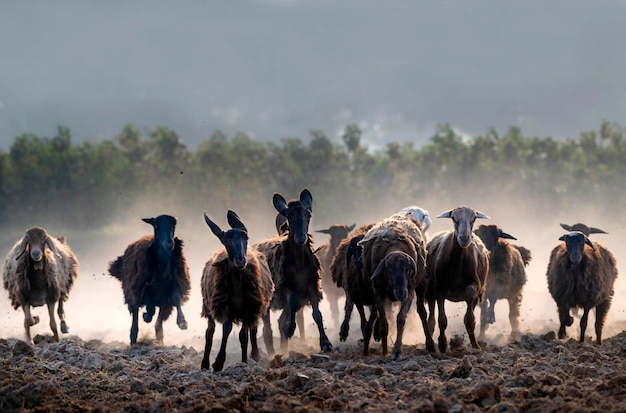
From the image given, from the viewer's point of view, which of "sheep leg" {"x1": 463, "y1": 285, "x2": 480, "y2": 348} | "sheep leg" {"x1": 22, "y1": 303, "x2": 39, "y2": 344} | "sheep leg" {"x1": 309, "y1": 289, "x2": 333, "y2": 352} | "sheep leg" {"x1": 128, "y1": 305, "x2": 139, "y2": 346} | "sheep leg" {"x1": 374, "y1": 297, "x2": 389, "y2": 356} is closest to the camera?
"sheep leg" {"x1": 374, "y1": 297, "x2": 389, "y2": 356}

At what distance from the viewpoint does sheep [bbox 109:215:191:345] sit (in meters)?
18.1

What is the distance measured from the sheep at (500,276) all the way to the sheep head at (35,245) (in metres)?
9.12

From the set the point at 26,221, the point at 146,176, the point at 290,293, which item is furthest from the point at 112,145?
the point at 290,293

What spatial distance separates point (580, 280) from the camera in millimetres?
17016

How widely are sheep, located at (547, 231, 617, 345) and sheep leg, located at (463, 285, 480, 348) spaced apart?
11.5ft

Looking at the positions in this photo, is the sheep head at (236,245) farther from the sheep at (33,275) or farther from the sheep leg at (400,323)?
the sheep at (33,275)

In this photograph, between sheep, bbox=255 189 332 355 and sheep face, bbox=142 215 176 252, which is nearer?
sheep, bbox=255 189 332 355

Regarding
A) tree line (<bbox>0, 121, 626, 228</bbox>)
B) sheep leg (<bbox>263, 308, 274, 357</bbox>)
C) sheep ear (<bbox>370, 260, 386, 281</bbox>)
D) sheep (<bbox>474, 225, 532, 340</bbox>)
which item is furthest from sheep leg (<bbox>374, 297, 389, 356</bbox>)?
tree line (<bbox>0, 121, 626, 228</bbox>)

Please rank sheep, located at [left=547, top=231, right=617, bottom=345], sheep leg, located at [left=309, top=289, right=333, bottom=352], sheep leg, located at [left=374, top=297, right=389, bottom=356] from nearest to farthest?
sheep leg, located at [left=374, top=297, right=389, bottom=356], sheep leg, located at [left=309, top=289, right=333, bottom=352], sheep, located at [left=547, top=231, right=617, bottom=345]

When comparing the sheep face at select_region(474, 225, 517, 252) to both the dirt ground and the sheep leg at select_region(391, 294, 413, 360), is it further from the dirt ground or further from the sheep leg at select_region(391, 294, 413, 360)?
the sheep leg at select_region(391, 294, 413, 360)

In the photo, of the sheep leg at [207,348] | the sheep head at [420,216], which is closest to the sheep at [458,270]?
the sheep head at [420,216]

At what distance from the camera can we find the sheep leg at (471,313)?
14.0 meters

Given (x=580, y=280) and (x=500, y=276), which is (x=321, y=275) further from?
(x=500, y=276)

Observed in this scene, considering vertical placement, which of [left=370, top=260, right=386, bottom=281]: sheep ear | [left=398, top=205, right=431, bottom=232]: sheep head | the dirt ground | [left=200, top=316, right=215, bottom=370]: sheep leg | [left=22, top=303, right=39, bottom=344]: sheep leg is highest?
[left=398, top=205, right=431, bottom=232]: sheep head
